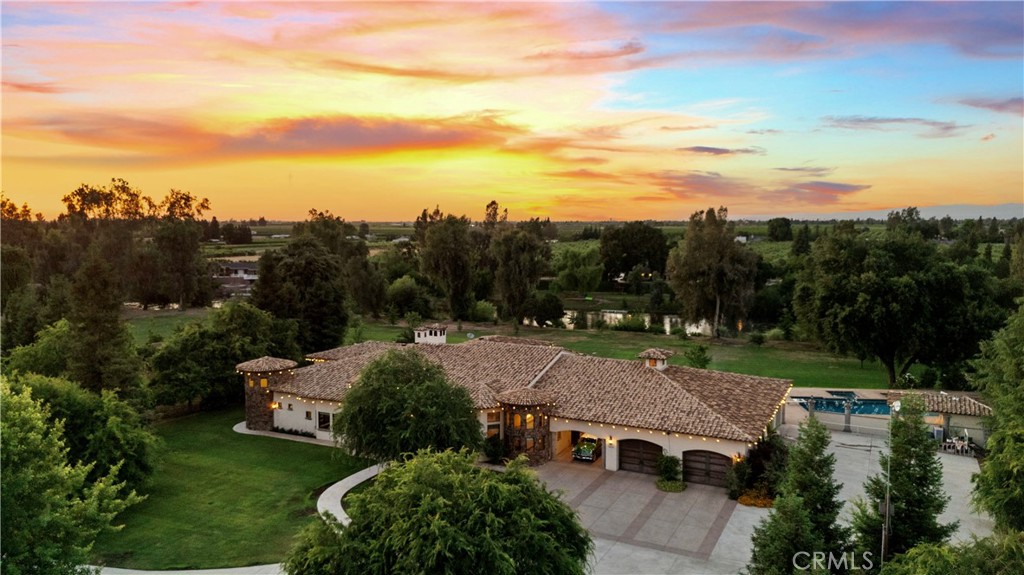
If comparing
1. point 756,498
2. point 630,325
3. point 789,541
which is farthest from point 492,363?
point 630,325

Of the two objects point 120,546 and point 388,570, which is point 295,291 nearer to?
point 120,546

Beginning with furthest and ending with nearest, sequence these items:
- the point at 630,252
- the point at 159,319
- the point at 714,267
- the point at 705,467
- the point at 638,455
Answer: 1. the point at 630,252
2. the point at 159,319
3. the point at 714,267
4. the point at 638,455
5. the point at 705,467

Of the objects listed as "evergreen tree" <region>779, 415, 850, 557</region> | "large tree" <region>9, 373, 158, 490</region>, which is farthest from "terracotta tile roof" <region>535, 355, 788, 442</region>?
"large tree" <region>9, 373, 158, 490</region>

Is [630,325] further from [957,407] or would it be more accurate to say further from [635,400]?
[635,400]

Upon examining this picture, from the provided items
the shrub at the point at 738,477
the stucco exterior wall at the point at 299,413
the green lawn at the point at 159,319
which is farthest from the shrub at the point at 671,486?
the green lawn at the point at 159,319

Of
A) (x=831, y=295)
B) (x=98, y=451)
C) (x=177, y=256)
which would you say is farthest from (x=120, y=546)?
(x=177, y=256)

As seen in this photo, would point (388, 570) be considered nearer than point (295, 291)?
Yes
